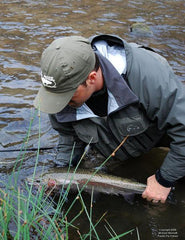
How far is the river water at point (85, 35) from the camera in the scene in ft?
11.8

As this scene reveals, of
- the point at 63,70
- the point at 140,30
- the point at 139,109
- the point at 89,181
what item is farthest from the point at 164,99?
the point at 140,30

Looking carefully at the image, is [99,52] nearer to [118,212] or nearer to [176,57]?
[118,212]

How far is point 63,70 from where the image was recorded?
2.68 meters

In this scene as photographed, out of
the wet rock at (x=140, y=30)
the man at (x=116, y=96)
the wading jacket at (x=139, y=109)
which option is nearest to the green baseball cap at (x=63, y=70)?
the man at (x=116, y=96)

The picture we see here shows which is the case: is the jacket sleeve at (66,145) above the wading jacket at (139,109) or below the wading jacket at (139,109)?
below

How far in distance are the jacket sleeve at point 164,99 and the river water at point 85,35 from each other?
1.88 ft

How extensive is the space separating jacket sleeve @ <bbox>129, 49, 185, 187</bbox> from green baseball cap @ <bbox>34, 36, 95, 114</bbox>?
493 mm

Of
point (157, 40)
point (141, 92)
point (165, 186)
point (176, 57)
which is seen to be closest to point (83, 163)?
point (165, 186)

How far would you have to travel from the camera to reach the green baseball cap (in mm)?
2684

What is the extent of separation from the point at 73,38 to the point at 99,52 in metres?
0.39

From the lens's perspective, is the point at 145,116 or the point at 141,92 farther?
the point at 145,116

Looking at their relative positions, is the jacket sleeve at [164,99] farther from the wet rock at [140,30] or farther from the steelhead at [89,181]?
the wet rock at [140,30]

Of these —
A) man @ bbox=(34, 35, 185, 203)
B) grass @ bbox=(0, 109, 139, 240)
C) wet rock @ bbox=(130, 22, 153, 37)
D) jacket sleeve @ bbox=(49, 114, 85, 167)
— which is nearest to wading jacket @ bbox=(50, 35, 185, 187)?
man @ bbox=(34, 35, 185, 203)

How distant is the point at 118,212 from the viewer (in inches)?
144
